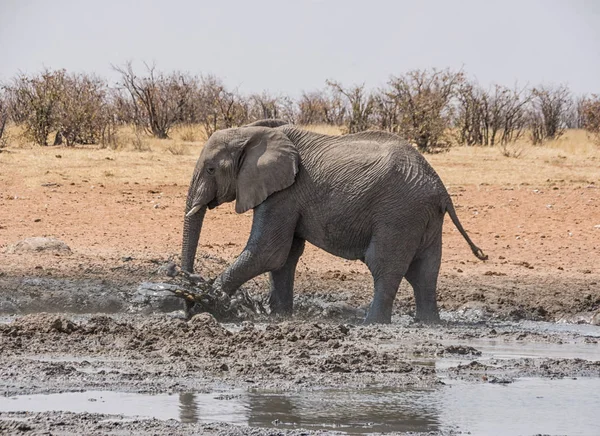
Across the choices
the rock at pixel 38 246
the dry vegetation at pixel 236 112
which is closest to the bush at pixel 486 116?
the dry vegetation at pixel 236 112

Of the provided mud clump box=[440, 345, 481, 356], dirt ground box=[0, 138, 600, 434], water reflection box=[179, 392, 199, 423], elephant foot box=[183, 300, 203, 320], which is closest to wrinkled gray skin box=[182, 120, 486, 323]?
elephant foot box=[183, 300, 203, 320]

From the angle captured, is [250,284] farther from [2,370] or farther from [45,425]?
[45,425]

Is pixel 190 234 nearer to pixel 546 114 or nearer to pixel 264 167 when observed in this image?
pixel 264 167

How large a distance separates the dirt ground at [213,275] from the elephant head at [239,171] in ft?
3.20

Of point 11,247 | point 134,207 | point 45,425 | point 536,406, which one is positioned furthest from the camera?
point 134,207

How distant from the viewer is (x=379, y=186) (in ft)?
34.4

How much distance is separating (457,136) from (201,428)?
2626 centimetres

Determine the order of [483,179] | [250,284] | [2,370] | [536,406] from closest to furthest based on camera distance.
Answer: [536,406] < [2,370] < [250,284] < [483,179]

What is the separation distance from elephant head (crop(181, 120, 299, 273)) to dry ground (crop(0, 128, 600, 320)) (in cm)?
205

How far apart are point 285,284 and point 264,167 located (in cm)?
113

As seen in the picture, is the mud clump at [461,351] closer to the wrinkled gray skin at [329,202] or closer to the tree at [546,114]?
the wrinkled gray skin at [329,202]

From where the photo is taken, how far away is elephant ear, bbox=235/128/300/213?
1070 centimetres

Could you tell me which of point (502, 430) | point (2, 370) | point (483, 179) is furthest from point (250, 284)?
point (483, 179)

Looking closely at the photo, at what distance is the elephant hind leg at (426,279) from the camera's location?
10.8 meters
